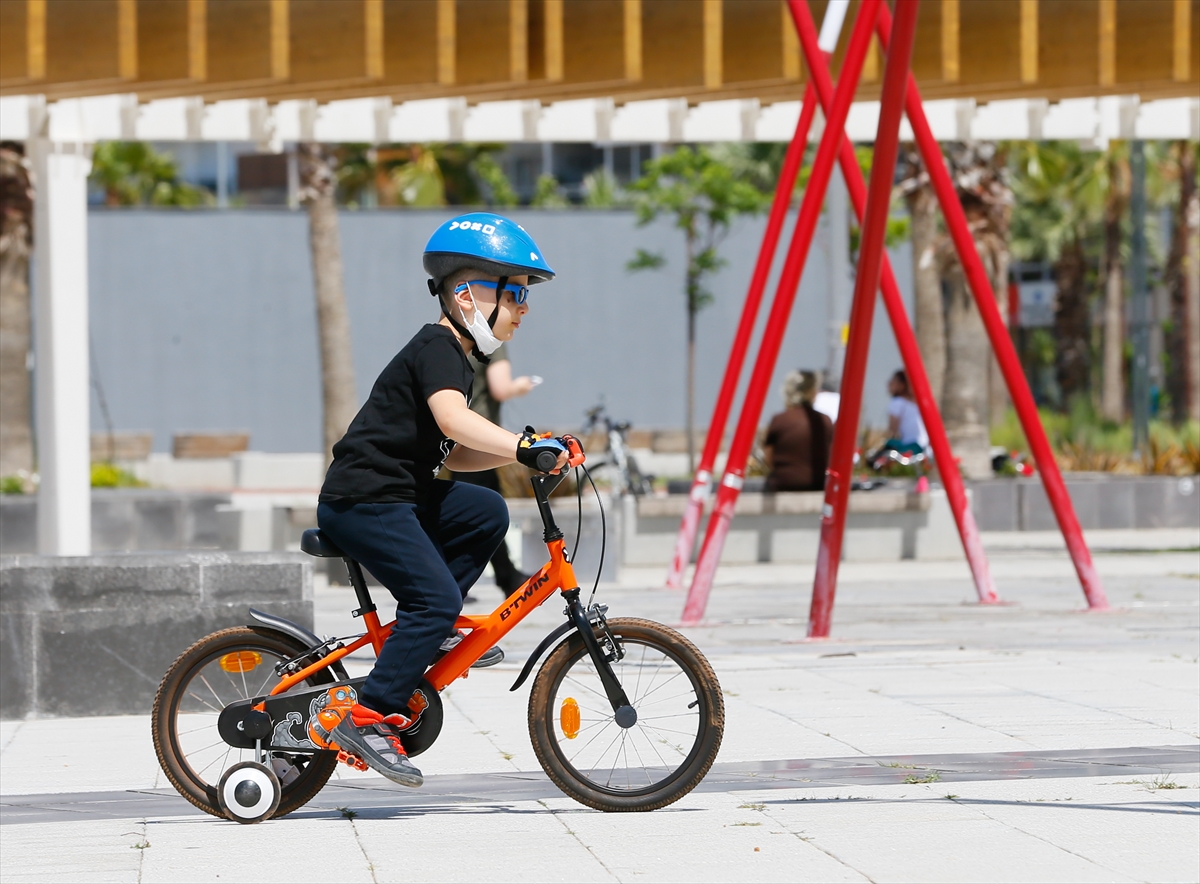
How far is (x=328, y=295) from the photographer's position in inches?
838

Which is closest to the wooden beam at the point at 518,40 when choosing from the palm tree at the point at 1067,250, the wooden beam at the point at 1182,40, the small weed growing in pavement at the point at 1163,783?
the wooden beam at the point at 1182,40

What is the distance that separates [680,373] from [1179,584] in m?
25.4

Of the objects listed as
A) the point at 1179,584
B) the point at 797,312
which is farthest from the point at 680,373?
the point at 1179,584

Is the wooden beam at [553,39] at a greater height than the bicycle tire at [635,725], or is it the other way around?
the wooden beam at [553,39]

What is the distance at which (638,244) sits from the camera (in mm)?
37531

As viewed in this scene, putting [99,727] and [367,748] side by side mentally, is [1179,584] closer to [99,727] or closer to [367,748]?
[99,727]

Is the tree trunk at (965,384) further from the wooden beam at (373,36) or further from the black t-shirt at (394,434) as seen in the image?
the black t-shirt at (394,434)

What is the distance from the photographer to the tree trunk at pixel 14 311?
19.2 meters

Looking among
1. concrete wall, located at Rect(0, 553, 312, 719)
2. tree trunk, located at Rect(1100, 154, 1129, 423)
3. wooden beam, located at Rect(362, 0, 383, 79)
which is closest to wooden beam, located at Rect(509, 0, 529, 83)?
wooden beam, located at Rect(362, 0, 383, 79)

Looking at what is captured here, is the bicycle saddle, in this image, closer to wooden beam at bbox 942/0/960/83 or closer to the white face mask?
the white face mask

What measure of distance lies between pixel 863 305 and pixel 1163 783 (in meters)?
4.47

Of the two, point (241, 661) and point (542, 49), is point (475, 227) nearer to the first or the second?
point (241, 661)

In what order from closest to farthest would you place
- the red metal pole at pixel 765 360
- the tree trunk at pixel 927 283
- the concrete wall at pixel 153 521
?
the red metal pole at pixel 765 360 < the concrete wall at pixel 153 521 < the tree trunk at pixel 927 283

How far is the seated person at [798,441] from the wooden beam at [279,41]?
591 centimetres
